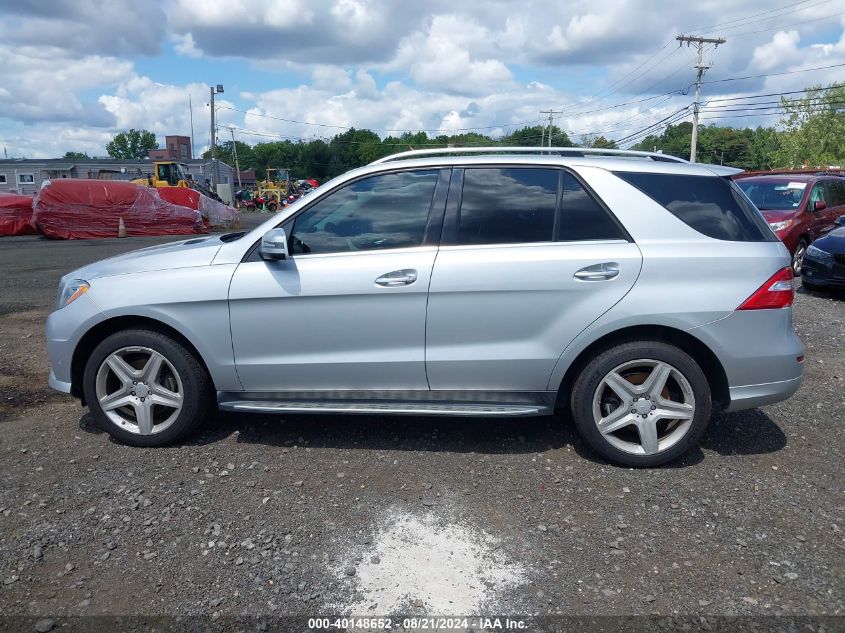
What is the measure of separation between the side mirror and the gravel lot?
1257 millimetres

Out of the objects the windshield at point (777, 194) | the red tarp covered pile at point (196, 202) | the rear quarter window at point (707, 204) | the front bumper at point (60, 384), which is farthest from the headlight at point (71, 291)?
the red tarp covered pile at point (196, 202)

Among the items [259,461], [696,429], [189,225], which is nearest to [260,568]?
[259,461]

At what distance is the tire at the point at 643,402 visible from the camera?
376cm

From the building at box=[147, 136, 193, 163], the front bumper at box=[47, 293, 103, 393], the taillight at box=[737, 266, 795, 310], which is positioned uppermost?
the building at box=[147, 136, 193, 163]

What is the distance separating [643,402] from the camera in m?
3.82

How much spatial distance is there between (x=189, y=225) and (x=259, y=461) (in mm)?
20774

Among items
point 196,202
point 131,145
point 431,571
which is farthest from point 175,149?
point 431,571

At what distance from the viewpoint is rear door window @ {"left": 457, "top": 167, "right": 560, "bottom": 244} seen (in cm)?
388

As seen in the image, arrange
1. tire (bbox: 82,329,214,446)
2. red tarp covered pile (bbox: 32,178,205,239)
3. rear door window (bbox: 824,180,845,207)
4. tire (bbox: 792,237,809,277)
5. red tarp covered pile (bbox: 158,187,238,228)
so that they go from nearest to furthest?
tire (bbox: 82,329,214,446), tire (bbox: 792,237,809,277), rear door window (bbox: 824,180,845,207), red tarp covered pile (bbox: 32,178,205,239), red tarp covered pile (bbox: 158,187,238,228)

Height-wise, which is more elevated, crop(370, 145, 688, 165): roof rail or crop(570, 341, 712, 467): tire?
crop(370, 145, 688, 165): roof rail

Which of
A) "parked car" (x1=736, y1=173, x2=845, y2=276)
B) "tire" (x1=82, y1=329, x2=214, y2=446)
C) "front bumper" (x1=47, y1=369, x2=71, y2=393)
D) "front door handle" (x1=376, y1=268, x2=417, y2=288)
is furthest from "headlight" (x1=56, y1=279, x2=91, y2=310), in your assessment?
"parked car" (x1=736, y1=173, x2=845, y2=276)

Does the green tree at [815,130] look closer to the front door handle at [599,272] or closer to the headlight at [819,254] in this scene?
the headlight at [819,254]

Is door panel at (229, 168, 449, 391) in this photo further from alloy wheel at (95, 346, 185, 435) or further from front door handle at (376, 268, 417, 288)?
alloy wheel at (95, 346, 185, 435)

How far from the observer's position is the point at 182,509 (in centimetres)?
346
